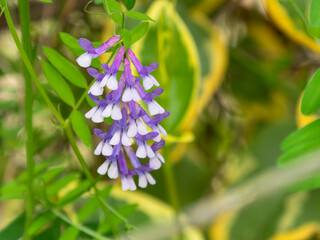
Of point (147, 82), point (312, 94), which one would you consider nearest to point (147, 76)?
point (147, 82)

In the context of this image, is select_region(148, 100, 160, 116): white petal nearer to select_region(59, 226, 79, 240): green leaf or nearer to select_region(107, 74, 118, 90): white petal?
select_region(107, 74, 118, 90): white petal

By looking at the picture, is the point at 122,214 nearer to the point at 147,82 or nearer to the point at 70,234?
the point at 70,234

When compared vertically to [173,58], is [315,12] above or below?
below

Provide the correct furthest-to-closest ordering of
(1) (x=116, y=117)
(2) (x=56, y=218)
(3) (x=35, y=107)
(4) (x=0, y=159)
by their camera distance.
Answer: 1. (4) (x=0, y=159)
2. (3) (x=35, y=107)
3. (2) (x=56, y=218)
4. (1) (x=116, y=117)

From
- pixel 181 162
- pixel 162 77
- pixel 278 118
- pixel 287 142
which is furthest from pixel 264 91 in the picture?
pixel 287 142

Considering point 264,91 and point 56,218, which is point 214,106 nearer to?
point 264,91

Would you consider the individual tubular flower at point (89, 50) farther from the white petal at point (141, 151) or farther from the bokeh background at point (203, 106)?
the bokeh background at point (203, 106)

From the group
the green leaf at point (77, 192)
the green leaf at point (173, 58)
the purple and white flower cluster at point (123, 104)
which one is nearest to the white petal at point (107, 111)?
the purple and white flower cluster at point (123, 104)

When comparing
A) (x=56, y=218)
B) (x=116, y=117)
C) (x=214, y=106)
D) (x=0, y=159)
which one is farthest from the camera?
(x=214, y=106)
